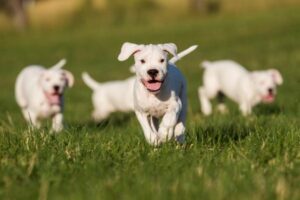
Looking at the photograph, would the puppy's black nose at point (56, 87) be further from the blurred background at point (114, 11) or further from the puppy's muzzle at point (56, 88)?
the blurred background at point (114, 11)

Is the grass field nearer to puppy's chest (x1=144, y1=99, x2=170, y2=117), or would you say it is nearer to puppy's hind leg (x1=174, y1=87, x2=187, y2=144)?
puppy's hind leg (x1=174, y1=87, x2=187, y2=144)

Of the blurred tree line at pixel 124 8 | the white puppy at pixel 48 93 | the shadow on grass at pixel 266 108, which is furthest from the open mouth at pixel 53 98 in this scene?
the blurred tree line at pixel 124 8

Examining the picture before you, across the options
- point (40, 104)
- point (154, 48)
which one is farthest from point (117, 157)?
point (40, 104)

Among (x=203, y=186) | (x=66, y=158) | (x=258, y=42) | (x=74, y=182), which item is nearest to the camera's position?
(x=203, y=186)

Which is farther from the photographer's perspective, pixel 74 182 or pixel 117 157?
pixel 117 157

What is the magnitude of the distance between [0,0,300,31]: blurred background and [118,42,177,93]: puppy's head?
4298 centimetres

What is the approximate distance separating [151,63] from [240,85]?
8.07 metres

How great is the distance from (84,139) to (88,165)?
1.19 meters

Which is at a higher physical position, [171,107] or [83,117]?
[171,107]

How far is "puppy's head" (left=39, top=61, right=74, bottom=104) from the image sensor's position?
38.2 feet

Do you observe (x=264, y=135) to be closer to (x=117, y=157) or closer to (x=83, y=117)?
(x=117, y=157)

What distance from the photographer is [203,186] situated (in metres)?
4.24

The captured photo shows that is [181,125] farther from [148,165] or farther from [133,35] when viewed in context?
[133,35]

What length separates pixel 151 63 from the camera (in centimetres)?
624
